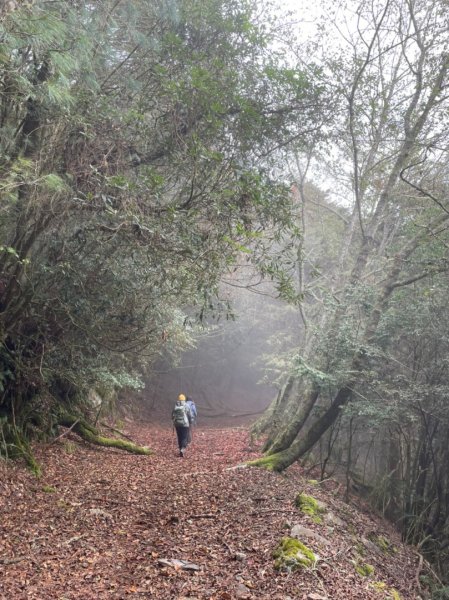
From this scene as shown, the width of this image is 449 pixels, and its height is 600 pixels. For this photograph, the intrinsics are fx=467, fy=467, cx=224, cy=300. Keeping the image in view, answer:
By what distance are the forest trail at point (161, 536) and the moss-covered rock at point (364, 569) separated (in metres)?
0.12

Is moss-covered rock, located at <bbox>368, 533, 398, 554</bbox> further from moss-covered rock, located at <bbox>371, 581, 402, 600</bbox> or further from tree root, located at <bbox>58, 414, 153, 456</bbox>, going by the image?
tree root, located at <bbox>58, 414, 153, 456</bbox>

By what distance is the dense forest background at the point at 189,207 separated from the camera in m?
6.74

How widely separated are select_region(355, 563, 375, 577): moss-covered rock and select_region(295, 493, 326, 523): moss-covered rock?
85cm

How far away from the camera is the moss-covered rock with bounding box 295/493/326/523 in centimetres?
745

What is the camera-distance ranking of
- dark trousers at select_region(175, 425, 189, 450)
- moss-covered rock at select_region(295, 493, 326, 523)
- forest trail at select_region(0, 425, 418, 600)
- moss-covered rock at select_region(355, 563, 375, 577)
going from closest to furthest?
forest trail at select_region(0, 425, 418, 600)
moss-covered rock at select_region(355, 563, 375, 577)
moss-covered rock at select_region(295, 493, 326, 523)
dark trousers at select_region(175, 425, 189, 450)

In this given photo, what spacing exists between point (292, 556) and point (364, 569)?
1958 mm

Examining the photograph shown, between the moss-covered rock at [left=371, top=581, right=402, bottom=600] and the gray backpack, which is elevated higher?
the moss-covered rock at [left=371, top=581, right=402, bottom=600]

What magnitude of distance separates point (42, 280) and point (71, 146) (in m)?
2.31

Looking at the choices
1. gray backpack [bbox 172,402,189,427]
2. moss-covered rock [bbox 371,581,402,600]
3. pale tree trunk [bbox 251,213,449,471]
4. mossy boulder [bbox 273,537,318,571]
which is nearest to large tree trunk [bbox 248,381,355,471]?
pale tree trunk [bbox 251,213,449,471]

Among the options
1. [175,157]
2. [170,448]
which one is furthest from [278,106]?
[170,448]

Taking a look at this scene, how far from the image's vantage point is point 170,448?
541 inches

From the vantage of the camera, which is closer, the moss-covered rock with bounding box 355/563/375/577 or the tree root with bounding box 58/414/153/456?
the moss-covered rock with bounding box 355/563/375/577

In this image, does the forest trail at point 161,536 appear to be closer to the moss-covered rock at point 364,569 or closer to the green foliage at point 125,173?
the moss-covered rock at point 364,569

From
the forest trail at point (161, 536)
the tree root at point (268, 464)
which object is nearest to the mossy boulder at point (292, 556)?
the forest trail at point (161, 536)
